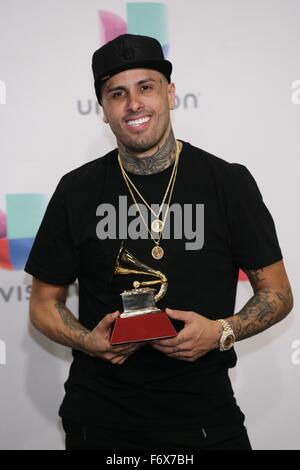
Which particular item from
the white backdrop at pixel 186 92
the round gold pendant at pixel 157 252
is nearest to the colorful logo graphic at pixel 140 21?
the white backdrop at pixel 186 92

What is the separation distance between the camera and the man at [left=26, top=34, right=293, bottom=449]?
1.73 metres

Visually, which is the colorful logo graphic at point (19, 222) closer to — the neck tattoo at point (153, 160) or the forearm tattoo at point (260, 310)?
the neck tattoo at point (153, 160)

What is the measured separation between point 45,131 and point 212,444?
1320 millimetres

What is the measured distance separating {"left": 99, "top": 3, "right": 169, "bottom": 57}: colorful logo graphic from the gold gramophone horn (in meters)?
0.97

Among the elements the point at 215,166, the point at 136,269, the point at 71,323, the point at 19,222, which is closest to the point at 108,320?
the point at 136,269

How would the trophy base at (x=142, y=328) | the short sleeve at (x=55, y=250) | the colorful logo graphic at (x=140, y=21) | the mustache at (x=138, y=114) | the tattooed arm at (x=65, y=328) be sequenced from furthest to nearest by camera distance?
the colorful logo graphic at (x=140, y=21) < the short sleeve at (x=55, y=250) < the mustache at (x=138, y=114) < the tattooed arm at (x=65, y=328) < the trophy base at (x=142, y=328)

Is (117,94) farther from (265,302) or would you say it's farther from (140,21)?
(265,302)

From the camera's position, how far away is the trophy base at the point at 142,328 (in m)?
1.55

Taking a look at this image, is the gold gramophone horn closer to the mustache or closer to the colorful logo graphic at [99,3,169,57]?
the mustache

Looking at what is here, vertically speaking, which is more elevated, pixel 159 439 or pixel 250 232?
pixel 250 232

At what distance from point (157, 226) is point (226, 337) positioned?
0.40m

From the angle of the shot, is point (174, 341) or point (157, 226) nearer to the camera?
point (174, 341)

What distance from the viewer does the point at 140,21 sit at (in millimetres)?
2252

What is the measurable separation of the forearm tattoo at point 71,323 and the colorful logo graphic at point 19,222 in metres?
0.47
